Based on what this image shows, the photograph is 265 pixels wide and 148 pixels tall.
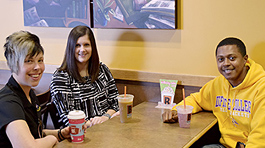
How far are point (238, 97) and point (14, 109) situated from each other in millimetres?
1551

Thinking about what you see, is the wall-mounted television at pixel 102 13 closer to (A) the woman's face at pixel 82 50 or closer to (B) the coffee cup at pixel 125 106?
(A) the woman's face at pixel 82 50

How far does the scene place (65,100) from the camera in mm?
2852

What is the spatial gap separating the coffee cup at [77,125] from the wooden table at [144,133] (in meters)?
0.04

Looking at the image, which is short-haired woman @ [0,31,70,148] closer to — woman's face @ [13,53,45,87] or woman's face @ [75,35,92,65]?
woman's face @ [13,53,45,87]

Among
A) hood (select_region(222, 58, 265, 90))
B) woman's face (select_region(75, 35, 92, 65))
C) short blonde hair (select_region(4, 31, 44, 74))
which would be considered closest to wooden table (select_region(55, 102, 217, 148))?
hood (select_region(222, 58, 265, 90))

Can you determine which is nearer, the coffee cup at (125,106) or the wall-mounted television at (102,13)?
the coffee cup at (125,106)

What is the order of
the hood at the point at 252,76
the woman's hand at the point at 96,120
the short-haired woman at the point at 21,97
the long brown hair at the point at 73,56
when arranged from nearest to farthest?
the short-haired woman at the point at 21,97 < the hood at the point at 252,76 < the woman's hand at the point at 96,120 < the long brown hair at the point at 73,56

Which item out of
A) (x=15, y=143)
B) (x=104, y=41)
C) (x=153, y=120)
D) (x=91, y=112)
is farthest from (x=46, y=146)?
(x=104, y=41)

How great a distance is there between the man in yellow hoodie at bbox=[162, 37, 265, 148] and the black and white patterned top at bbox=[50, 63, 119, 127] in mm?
754

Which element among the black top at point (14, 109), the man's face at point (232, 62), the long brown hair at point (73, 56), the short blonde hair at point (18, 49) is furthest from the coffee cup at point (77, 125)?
the man's face at point (232, 62)

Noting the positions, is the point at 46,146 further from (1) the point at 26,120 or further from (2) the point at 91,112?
(2) the point at 91,112

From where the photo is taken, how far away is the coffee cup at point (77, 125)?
1.94 meters

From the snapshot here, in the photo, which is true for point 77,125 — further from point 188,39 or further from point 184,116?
point 188,39

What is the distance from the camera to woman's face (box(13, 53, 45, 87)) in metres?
1.94
